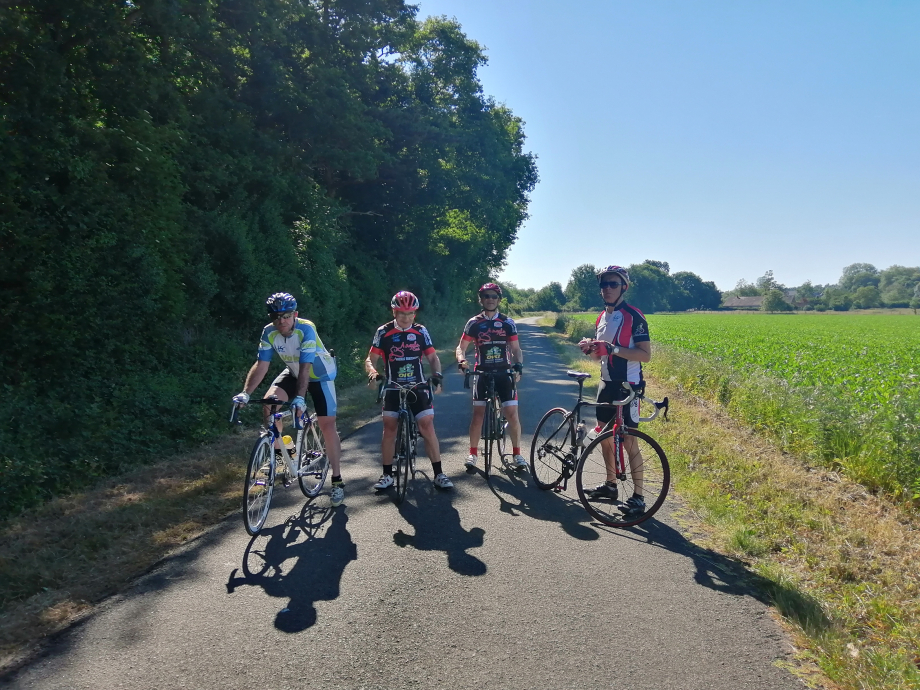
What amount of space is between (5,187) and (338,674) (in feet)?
25.3

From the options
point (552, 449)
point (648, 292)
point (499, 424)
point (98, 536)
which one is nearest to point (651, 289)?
point (648, 292)

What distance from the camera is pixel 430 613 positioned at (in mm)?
3611

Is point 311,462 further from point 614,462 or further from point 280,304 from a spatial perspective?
point 614,462

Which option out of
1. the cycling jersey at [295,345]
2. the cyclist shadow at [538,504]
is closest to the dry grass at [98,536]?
the cycling jersey at [295,345]

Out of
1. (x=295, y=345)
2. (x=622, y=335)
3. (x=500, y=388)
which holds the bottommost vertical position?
(x=500, y=388)

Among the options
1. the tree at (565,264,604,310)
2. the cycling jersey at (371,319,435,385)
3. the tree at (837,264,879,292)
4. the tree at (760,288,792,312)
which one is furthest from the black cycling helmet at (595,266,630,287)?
the tree at (837,264,879,292)

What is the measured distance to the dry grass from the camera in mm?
3688

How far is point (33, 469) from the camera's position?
6.32 metres

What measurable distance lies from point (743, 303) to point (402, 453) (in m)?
159

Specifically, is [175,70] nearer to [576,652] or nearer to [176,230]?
[176,230]

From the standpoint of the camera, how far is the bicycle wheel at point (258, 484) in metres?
4.86

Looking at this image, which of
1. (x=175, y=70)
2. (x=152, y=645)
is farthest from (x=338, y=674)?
(x=175, y=70)

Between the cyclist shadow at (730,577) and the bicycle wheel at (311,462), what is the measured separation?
2.80 metres

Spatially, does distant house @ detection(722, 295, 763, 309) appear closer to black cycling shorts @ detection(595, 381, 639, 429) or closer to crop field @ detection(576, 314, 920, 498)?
crop field @ detection(576, 314, 920, 498)
